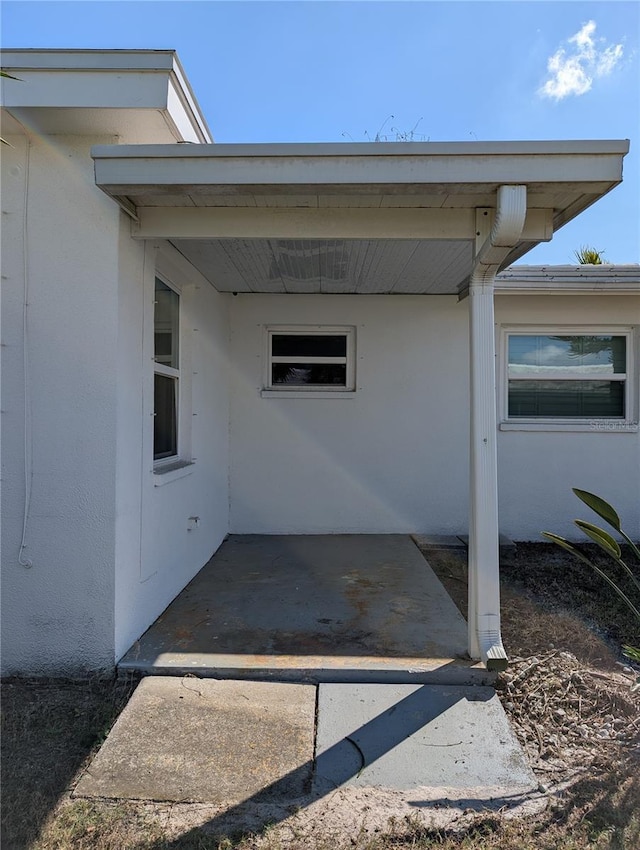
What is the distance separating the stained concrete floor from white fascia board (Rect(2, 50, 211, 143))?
3.11 m

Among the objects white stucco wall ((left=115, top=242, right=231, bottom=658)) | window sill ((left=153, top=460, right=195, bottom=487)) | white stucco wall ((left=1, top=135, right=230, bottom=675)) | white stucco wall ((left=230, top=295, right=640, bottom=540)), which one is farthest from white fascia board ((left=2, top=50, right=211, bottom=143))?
white stucco wall ((left=230, top=295, right=640, bottom=540))

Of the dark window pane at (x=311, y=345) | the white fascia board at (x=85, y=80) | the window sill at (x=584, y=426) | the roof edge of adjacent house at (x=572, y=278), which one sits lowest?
the window sill at (x=584, y=426)

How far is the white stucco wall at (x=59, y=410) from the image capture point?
2.99 m

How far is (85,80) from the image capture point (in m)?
2.74

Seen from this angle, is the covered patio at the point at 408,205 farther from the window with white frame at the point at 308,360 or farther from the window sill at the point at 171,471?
the window with white frame at the point at 308,360

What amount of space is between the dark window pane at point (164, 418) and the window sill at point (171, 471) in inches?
3.7

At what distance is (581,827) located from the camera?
1.96m

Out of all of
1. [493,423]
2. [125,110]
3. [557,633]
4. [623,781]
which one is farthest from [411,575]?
[125,110]

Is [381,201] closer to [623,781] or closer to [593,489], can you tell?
[623,781]

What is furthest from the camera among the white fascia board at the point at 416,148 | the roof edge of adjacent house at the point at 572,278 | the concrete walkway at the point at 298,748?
the roof edge of adjacent house at the point at 572,278

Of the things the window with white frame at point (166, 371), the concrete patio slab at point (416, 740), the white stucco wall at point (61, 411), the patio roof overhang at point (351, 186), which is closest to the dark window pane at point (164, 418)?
the window with white frame at point (166, 371)

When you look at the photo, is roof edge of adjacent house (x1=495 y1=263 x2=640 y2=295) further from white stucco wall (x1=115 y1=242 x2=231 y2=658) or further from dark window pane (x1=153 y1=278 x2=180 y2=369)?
dark window pane (x1=153 y1=278 x2=180 y2=369)

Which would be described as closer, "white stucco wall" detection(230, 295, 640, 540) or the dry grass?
the dry grass

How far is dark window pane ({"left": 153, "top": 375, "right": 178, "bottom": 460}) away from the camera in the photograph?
3916mm
